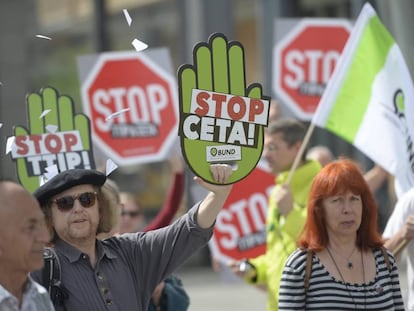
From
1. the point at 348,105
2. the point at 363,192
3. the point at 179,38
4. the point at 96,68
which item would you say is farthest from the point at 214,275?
the point at 363,192

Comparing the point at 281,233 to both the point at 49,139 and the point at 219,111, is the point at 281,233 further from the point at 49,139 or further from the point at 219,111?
the point at 219,111

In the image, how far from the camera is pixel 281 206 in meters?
6.11

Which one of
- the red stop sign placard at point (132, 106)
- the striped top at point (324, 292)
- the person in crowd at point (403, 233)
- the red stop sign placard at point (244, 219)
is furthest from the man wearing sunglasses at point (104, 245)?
the red stop sign placard at point (132, 106)

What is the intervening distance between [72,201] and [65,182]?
0.23 feet

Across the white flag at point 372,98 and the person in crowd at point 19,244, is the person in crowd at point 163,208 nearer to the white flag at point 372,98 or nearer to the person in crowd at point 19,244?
the white flag at point 372,98

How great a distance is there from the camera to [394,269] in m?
4.89

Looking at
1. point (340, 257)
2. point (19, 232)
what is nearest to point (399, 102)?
point (340, 257)

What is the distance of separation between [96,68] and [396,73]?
2.50 m

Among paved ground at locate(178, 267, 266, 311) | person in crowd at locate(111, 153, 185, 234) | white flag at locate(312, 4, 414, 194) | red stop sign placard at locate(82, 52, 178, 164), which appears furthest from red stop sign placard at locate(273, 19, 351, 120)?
paved ground at locate(178, 267, 266, 311)

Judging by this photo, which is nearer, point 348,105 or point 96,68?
point 348,105

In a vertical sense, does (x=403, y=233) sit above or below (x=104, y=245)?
below

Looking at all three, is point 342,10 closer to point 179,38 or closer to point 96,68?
point 179,38

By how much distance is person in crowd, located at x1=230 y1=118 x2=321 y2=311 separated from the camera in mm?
6129

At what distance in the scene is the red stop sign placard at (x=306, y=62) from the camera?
839cm
